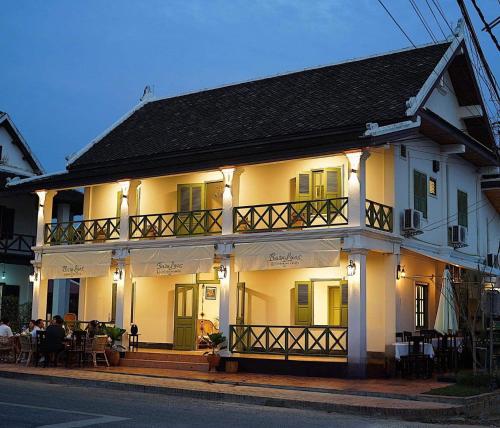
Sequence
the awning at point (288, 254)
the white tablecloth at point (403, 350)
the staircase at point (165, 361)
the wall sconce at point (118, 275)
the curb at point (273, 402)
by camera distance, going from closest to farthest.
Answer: the curb at point (273, 402)
the awning at point (288, 254)
the white tablecloth at point (403, 350)
the staircase at point (165, 361)
the wall sconce at point (118, 275)

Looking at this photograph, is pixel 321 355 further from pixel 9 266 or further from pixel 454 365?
pixel 9 266

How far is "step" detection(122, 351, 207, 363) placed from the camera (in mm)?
21625

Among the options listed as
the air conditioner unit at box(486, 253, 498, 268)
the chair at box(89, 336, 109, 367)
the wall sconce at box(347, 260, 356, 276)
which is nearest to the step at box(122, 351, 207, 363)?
the chair at box(89, 336, 109, 367)

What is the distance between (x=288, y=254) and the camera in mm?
20266

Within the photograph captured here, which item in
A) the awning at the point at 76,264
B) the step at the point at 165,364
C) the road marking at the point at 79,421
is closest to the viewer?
the road marking at the point at 79,421

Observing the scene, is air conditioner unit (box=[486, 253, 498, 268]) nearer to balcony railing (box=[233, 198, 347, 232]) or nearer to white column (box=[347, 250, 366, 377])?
balcony railing (box=[233, 198, 347, 232])

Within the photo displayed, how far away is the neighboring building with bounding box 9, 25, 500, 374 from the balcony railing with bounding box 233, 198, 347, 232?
0.08 m

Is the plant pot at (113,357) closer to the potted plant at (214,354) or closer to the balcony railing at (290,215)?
the potted plant at (214,354)

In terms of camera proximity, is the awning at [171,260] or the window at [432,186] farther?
the window at [432,186]

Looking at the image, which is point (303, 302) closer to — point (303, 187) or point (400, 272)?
point (400, 272)

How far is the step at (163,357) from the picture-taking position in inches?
851

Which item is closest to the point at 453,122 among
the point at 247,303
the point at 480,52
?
the point at 247,303

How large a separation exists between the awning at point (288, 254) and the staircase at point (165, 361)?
2802 mm

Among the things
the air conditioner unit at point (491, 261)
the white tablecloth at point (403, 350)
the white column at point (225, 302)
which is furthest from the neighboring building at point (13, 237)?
the air conditioner unit at point (491, 261)
